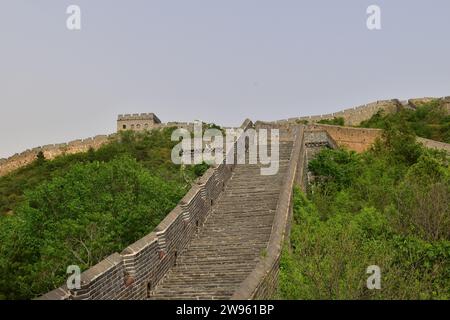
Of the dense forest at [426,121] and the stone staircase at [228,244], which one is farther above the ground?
the dense forest at [426,121]

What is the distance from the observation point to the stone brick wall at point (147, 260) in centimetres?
1055

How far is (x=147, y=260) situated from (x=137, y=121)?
192 ft

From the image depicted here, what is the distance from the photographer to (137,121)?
70.3 m

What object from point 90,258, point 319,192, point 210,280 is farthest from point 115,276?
point 319,192

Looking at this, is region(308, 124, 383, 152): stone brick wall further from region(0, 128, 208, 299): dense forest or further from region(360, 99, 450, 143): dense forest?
region(0, 128, 208, 299): dense forest

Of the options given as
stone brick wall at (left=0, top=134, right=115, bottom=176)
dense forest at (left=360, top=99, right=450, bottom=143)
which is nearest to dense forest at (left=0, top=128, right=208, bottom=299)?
dense forest at (left=360, top=99, right=450, bottom=143)

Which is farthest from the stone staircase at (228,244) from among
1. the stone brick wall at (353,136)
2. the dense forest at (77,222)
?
the stone brick wall at (353,136)

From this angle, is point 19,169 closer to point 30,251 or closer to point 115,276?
point 30,251

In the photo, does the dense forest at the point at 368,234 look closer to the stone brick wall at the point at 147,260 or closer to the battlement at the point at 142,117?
the stone brick wall at the point at 147,260

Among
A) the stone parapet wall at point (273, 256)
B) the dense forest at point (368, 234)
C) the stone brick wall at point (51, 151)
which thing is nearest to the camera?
the stone parapet wall at point (273, 256)

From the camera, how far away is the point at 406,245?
1371 centimetres

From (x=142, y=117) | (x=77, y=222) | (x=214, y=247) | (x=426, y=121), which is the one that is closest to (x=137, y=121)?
(x=142, y=117)

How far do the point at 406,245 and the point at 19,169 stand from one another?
54.2 meters

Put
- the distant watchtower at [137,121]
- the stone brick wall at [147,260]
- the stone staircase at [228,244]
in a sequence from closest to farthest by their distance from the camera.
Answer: the stone brick wall at [147,260], the stone staircase at [228,244], the distant watchtower at [137,121]
